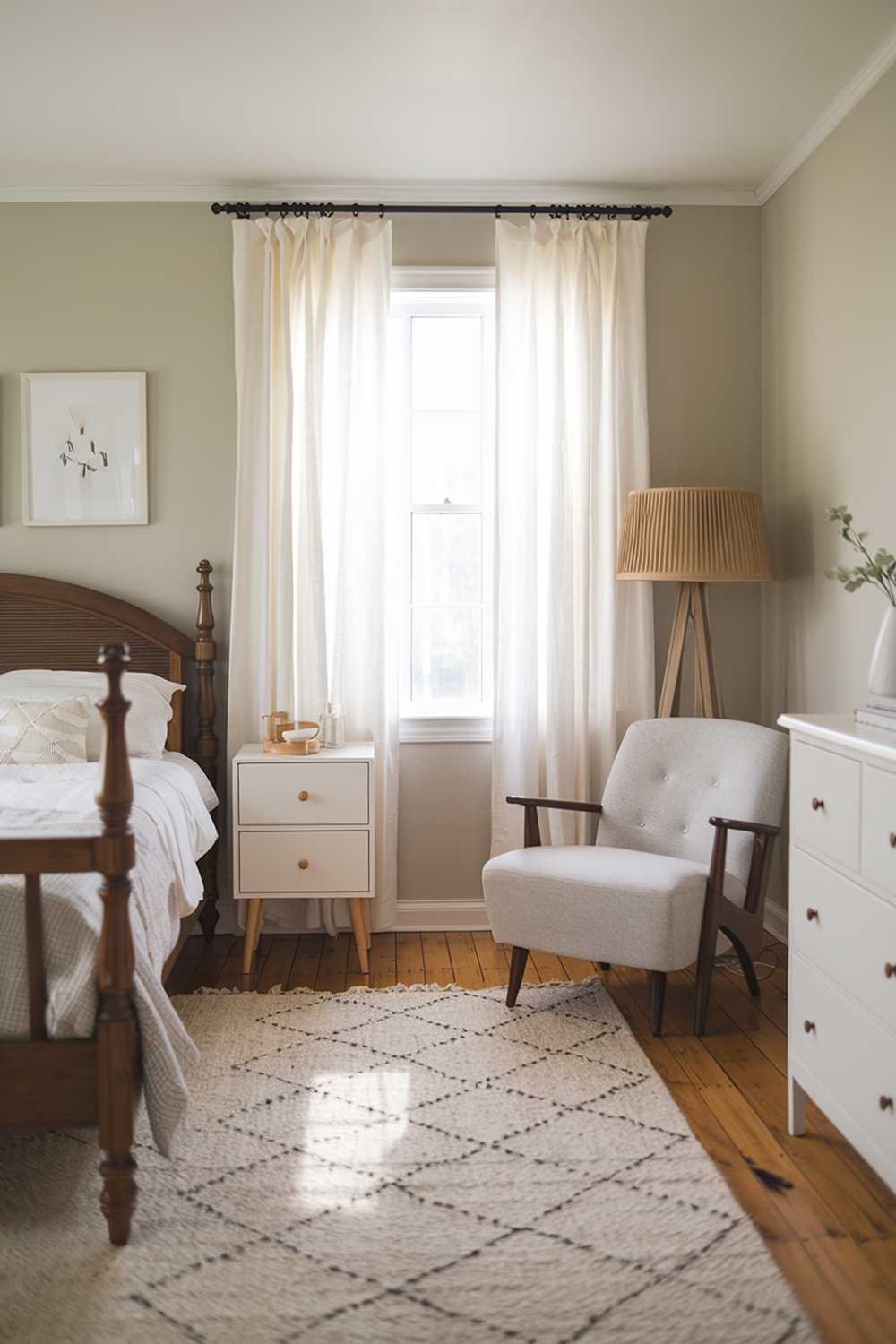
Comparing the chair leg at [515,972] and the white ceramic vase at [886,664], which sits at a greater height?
the white ceramic vase at [886,664]

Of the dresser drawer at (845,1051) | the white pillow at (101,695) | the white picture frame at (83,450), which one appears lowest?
the dresser drawer at (845,1051)

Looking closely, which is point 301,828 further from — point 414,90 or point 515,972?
point 414,90

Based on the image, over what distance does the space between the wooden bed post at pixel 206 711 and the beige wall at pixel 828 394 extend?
2.07 metres

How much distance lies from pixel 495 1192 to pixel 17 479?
3003 millimetres

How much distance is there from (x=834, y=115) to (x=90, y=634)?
118 inches

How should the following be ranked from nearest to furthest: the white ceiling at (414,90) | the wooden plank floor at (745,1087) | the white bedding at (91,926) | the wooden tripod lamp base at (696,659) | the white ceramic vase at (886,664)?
the wooden plank floor at (745,1087), the white bedding at (91,926), the white ceramic vase at (886,664), the white ceiling at (414,90), the wooden tripod lamp base at (696,659)

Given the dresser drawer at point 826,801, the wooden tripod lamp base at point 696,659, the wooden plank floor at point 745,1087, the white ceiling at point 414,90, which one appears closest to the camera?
the wooden plank floor at point 745,1087

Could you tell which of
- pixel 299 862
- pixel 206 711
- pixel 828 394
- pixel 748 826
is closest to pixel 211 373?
pixel 206 711

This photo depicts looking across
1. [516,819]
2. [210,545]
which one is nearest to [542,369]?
[210,545]

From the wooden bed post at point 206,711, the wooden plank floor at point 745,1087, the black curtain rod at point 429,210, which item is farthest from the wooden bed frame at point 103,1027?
the black curtain rod at point 429,210

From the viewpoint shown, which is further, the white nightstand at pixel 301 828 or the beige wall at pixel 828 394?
the white nightstand at pixel 301 828

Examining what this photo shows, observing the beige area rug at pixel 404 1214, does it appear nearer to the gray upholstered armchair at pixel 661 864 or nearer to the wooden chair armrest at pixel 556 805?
the gray upholstered armchair at pixel 661 864

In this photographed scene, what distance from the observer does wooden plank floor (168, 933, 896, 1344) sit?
1.89 meters

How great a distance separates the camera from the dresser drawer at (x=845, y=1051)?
6.45 ft
